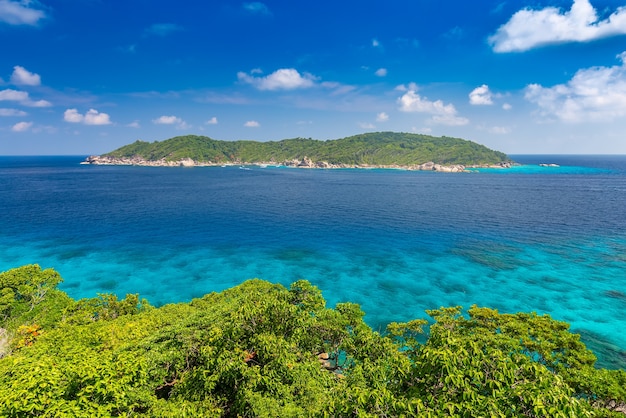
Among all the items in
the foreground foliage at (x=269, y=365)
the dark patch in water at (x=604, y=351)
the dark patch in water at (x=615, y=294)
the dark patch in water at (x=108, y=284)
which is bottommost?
the dark patch in water at (x=604, y=351)

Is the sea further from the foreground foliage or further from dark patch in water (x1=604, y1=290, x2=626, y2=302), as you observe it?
the foreground foliage

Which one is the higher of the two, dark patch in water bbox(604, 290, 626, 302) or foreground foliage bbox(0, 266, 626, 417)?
foreground foliage bbox(0, 266, 626, 417)

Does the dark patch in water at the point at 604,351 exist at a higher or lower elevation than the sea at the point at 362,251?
lower

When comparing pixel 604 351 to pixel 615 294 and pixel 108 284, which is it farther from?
pixel 108 284

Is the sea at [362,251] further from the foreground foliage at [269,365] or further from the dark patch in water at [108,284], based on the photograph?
the foreground foliage at [269,365]

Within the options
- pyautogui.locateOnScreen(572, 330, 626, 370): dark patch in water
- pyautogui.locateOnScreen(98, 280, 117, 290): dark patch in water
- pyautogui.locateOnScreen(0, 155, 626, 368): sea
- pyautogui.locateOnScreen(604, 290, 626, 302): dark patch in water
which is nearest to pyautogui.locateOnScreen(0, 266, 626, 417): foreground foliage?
pyautogui.locateOnScreen(572, 330, 626, 370): dark patch in water

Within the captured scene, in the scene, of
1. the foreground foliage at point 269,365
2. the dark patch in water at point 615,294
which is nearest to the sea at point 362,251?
the dark patch in water at point 615,294
